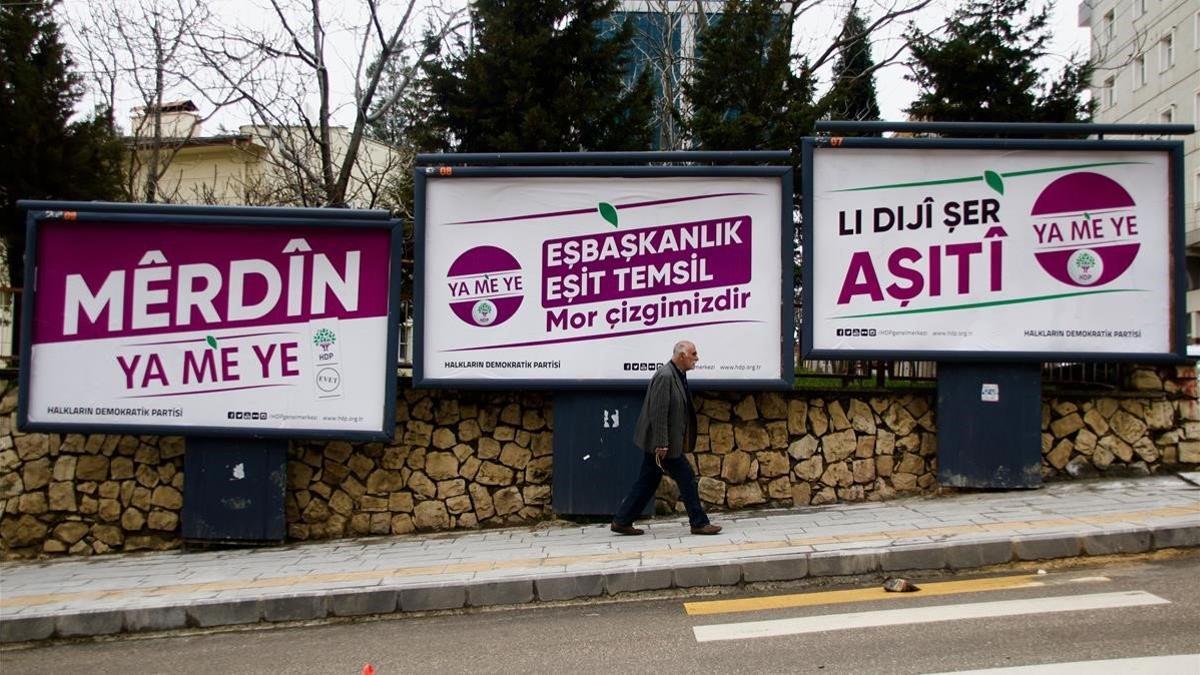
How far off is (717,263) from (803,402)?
161cm

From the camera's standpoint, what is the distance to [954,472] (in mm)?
8656

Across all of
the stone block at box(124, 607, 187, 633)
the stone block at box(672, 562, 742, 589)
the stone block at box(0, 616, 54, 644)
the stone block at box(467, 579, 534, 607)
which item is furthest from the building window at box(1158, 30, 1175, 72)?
the stone block at box(0, 616, 54, 644)

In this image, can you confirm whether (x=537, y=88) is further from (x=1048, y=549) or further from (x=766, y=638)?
(x=766, y=638)

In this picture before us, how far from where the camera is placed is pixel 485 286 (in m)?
8.70

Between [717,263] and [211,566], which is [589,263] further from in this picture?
[211,566]

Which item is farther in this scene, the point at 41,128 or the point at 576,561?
the point at 41,128

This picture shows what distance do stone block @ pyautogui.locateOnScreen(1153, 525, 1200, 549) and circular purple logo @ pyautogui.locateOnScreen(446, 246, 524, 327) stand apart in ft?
Result: 18.1

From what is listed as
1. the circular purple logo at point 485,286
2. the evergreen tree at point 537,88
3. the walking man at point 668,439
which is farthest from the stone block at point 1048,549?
the evergreen tree at point 537,88

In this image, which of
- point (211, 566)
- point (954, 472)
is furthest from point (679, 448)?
point (211, 566)

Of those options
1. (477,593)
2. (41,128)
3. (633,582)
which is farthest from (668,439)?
(41,128)

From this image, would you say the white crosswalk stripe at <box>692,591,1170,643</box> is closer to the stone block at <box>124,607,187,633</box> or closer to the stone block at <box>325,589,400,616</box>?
the stone block at <box>325,589,400,616</box>

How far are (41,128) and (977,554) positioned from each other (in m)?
17.0

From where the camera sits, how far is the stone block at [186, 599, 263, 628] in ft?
21.5

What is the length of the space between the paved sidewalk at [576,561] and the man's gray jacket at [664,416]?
2.68ft
